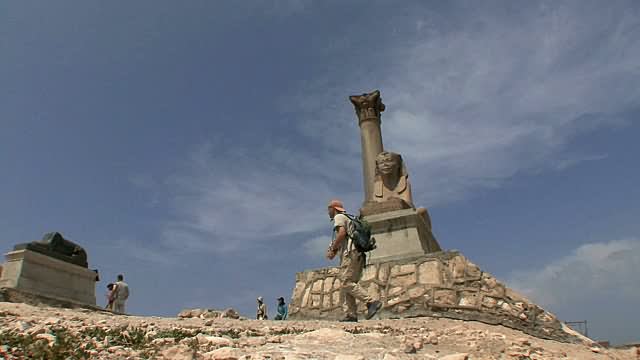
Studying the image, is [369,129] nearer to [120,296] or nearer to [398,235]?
[398,235]

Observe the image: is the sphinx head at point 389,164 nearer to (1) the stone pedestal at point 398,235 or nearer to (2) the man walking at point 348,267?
(1) the stone pedestal at point 398,235

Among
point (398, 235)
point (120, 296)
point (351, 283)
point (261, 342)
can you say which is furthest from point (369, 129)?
point (261, 342)

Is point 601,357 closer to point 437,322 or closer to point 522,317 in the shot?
point 522,317

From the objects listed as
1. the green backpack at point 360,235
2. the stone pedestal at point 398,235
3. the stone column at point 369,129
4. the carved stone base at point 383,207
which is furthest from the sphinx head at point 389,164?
the stone column at point 369,129

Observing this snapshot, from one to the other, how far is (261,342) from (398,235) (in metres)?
5.43

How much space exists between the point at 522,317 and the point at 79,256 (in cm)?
1024

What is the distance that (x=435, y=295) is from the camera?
7.53 m

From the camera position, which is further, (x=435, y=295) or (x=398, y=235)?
(x=398, y=235)

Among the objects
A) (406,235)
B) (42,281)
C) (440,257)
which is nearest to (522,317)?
(440,257)

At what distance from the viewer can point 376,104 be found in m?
17.5

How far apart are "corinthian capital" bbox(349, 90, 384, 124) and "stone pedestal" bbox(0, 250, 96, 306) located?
978cm

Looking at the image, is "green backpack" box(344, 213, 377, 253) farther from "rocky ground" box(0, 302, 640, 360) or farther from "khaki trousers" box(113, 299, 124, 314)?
"khaki trousers" box(113, 299, 124, 314)

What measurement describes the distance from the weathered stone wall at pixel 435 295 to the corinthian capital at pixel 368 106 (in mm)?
9221

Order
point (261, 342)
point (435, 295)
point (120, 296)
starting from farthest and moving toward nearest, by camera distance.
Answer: point (120, 296) < point (435, 295) < point (261, 342)
